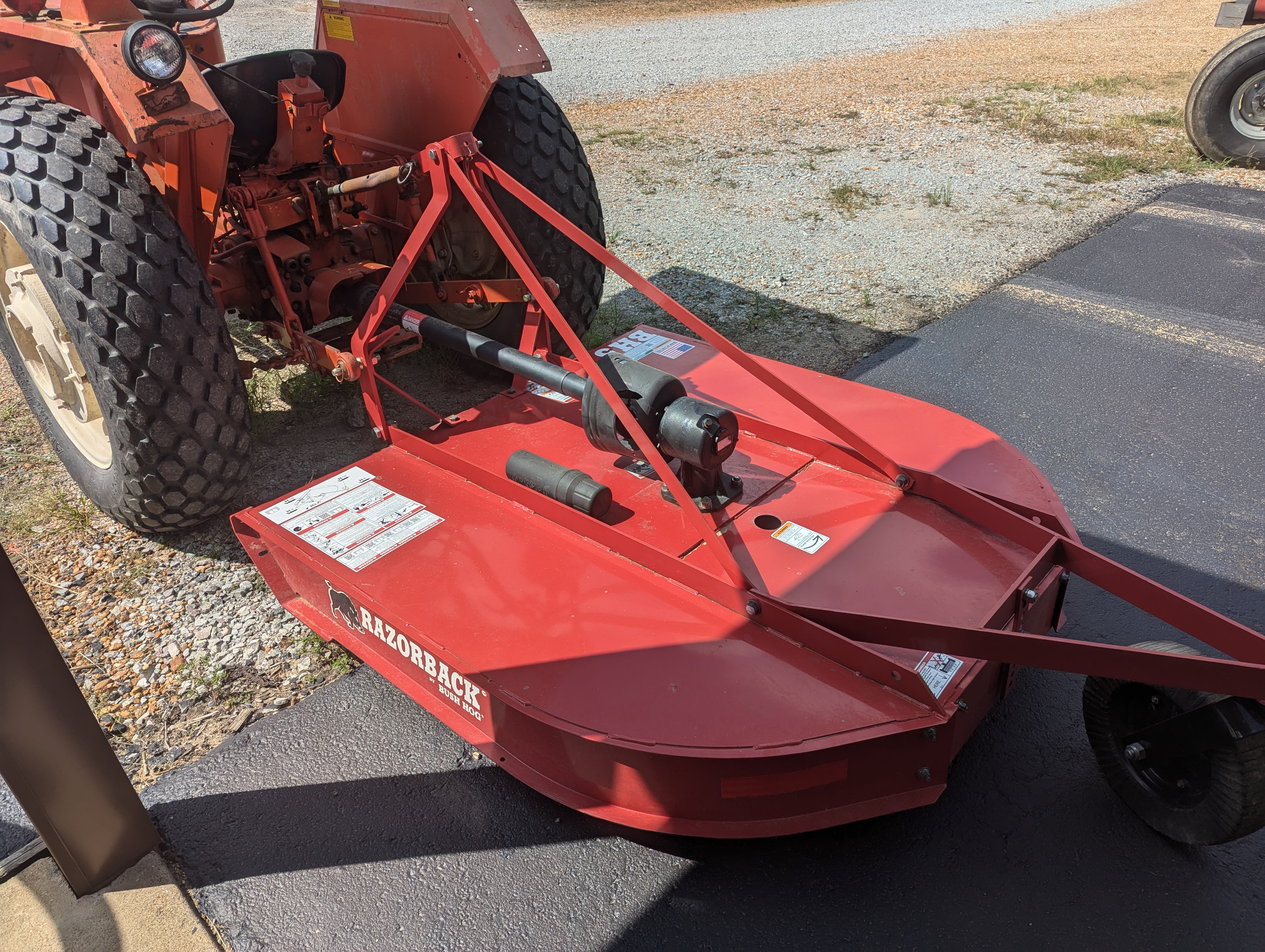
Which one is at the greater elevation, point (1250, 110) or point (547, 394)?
point (547, 394)

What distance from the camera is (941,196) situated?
5391mm

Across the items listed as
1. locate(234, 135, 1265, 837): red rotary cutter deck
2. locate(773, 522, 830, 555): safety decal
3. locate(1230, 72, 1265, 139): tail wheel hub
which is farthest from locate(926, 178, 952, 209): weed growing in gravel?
locate(773, 522, 830, 555): safety decal

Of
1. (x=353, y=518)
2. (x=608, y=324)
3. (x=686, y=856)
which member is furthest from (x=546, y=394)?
(x=686, y=856)

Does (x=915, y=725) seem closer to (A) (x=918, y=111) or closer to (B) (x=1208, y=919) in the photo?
(B) (x=1208, y=919)

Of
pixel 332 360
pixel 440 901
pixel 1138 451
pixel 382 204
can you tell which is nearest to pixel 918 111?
pixel 1138 451

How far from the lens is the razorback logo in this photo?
1.80m

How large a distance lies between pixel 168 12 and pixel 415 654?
2076 mm

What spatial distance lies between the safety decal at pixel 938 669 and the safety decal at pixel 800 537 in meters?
0.36

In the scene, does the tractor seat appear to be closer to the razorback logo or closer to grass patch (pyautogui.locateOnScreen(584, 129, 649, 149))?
the razorback logo

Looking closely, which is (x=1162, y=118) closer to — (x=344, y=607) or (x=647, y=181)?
(x=647, y=181)

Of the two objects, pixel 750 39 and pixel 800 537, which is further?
pixel 750 39

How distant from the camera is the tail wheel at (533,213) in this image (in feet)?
9.24

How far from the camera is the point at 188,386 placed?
2.26 m

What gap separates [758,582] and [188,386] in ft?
4.99
